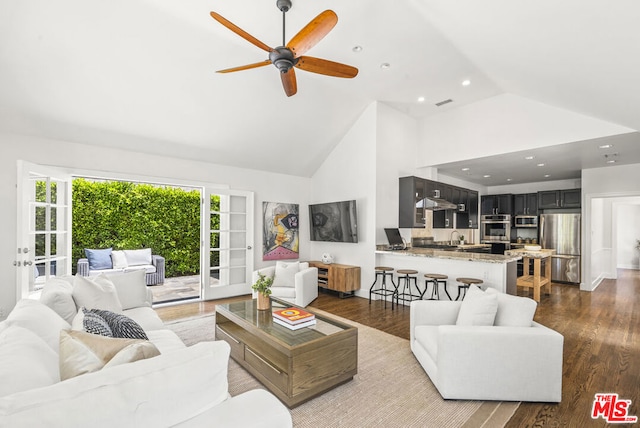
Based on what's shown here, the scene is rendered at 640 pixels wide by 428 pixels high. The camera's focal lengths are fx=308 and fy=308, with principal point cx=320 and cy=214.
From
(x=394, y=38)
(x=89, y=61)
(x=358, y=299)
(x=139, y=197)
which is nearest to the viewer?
(x=89, y=61)

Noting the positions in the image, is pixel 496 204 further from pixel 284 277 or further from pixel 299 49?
pixel 299 49

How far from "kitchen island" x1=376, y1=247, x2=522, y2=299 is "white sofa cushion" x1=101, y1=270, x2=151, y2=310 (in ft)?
12.0

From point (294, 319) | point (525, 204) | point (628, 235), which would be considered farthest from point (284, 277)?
point (628, 235)

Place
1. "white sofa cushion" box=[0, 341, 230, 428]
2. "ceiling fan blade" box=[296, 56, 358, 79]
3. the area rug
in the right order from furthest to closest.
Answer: "ceiling fan blade" box=[296, 56, 358, 79]
the area rug
"white sofa cushion" box=[0, 341, 230, 428]

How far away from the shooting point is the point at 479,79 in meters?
4.75

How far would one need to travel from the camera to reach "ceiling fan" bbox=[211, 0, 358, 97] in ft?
7.51

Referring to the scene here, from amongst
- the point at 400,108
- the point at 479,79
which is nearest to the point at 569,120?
the point at 479,79

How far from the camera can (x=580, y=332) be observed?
12.7ft

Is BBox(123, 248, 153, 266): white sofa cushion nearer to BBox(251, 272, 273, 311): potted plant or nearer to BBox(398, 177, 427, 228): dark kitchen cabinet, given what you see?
BBox(251, 272, 273, 311): potted plant

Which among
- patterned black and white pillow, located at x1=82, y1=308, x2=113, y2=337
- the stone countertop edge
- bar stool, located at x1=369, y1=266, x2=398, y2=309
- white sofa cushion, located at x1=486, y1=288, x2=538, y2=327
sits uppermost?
the stone countertop edge

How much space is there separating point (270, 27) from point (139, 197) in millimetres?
5595

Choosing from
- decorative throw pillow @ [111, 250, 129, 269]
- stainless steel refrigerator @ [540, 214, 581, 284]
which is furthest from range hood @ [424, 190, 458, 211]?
decorative throw pillow @ [111, 250, 129, 269]

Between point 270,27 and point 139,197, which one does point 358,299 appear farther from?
point 139,197

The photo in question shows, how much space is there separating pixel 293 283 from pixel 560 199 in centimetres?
704
